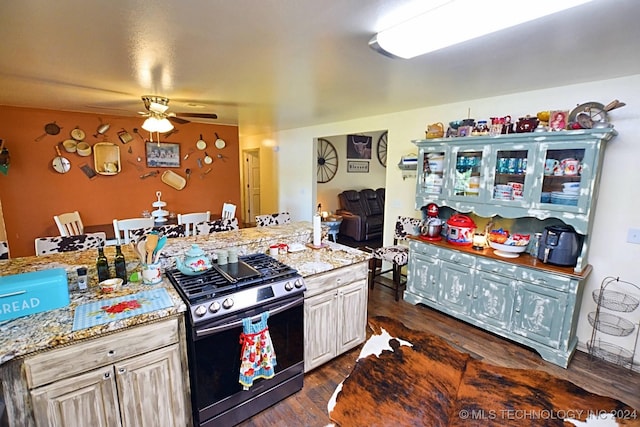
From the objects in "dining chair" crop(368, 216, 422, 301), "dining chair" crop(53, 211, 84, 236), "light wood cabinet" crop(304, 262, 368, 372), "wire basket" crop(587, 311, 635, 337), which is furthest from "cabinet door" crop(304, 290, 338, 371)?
"dining chair" crop(53, 211, 84, 236)

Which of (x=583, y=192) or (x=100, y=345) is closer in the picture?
(x=100, y=345)

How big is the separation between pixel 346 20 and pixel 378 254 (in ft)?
9.13

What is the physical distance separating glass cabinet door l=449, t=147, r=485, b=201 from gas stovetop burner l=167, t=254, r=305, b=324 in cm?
203

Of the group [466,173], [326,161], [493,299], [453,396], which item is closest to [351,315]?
[453,396]

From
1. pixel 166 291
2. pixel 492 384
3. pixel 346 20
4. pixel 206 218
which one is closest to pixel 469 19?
pixel 346 20

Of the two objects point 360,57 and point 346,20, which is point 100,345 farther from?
point 360,57

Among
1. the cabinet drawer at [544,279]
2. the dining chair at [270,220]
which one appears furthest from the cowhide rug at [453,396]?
the dining chair at [270,220]

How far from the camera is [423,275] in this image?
11.2ft

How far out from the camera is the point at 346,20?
1.52 meters

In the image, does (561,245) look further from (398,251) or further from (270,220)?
(270,220)

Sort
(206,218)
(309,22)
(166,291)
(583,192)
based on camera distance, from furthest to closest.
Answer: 1. (206,218)
2. (583,192)
3. (166,291)
4. (309,22)

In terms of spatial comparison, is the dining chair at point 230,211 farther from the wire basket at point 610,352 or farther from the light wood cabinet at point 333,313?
the wire basket at point 610,352

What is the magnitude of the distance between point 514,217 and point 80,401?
3.30 m

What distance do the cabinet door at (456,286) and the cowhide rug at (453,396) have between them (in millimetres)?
733
